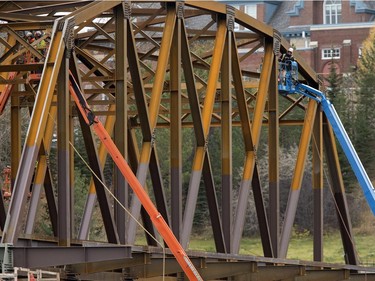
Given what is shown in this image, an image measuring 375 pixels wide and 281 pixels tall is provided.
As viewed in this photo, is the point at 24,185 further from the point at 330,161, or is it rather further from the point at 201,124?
the point at 330,161

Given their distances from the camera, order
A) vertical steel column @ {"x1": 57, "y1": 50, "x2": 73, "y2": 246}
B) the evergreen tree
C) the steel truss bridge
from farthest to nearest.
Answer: the evergreen tree, vertical steel column @ {"x1": 57, "y1": 50, "x2": 73, "y2": 246}, the steel truss bridge

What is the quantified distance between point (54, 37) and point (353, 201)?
81.5 meters

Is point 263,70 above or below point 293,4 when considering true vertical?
below

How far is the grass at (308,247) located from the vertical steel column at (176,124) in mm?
61954

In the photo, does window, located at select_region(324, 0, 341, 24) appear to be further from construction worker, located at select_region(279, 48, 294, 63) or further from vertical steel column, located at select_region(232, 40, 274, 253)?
vertical steel column, located at select_region(232, 40, 274, 253)

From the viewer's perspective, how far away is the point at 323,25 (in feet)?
544

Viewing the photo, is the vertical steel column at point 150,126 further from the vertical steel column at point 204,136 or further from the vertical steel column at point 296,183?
the vertical steel column at point 296,183

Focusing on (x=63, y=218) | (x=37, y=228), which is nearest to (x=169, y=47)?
(x=63, y=218)

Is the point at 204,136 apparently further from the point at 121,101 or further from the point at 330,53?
the point at 330,53

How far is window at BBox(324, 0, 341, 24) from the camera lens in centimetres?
17475

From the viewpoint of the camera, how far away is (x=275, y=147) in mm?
57188

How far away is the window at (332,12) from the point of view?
573ft

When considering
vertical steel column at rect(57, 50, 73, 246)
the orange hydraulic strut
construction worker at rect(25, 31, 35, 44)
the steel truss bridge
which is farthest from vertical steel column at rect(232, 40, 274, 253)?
vertical steel column at rect(57, 50, 73, 246)

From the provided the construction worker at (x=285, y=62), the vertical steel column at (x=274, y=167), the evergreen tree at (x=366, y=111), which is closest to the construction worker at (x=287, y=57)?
the construction worker at (x=285, y=62)
